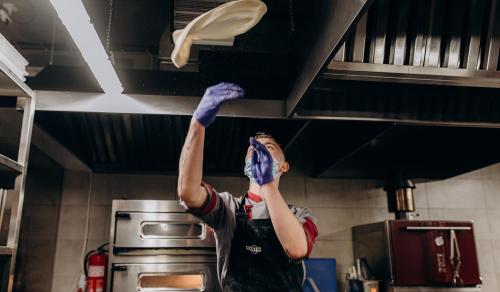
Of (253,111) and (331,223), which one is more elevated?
(253,111)

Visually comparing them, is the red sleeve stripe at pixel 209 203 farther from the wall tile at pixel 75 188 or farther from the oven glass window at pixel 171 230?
the wall tile at pixel 75 188

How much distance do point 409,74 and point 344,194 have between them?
86.2 inches

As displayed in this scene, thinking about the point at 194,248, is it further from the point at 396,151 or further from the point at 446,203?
the point at 446,203

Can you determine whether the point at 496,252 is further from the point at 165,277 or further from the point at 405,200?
the point at 165,277

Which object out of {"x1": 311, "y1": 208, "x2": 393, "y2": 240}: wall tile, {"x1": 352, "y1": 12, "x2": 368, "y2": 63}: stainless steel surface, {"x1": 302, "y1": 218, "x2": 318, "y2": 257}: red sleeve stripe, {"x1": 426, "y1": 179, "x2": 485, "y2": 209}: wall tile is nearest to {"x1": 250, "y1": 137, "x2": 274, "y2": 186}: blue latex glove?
{"x1": 302, "y1": 218, "x2": 318, "y2": 257}: red sleeve stripe

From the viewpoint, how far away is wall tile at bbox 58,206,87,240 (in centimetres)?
366

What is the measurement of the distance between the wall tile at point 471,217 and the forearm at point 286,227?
116 inches

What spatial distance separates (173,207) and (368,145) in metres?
1.65

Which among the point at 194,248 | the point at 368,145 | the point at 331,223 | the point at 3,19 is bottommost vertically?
the point at 194,248

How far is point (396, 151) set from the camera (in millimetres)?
3461

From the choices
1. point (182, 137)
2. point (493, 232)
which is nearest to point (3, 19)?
point (182, 137)

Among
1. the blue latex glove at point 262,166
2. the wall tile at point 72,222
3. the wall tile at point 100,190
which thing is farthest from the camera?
the wall tile at point 100,190

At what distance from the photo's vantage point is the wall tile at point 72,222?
144 inches

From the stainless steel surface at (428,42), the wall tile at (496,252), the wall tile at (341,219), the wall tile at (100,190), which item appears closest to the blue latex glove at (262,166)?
the stainless steel surface at (428,42)
